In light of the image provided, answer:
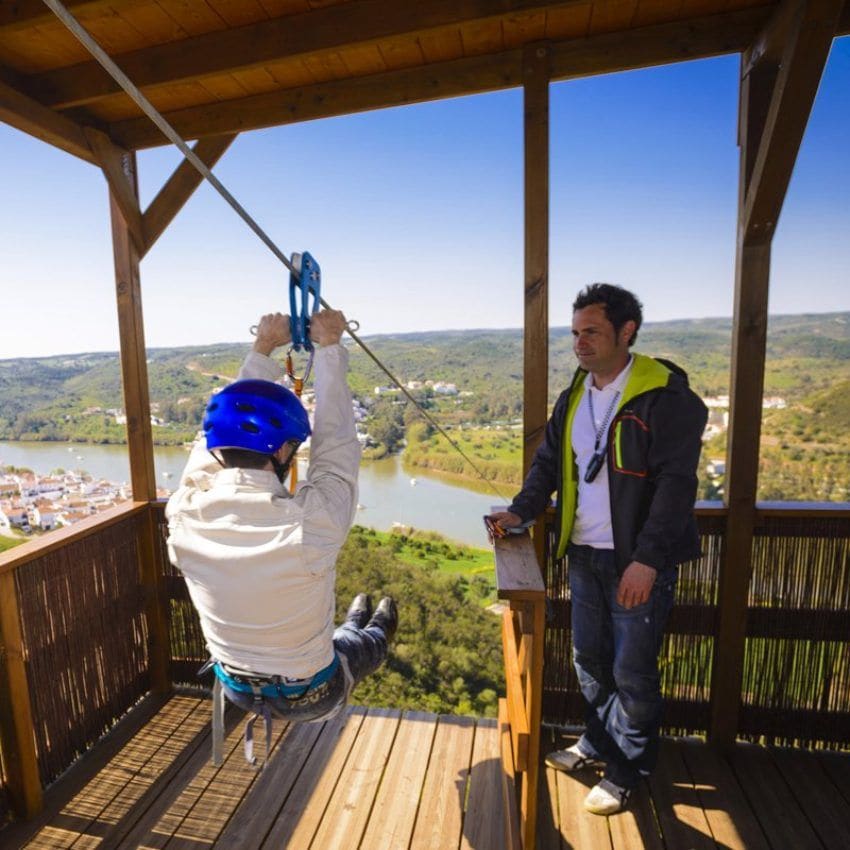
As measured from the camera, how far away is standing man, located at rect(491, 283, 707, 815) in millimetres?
1639

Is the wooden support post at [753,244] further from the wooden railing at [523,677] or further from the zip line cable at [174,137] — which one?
the zip line cable at [174,137]

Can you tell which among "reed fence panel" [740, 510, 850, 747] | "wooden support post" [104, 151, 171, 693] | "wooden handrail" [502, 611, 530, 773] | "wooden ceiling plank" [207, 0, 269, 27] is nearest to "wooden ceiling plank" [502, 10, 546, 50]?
"wooden ceiling plank" [207, 0, 269, 27]

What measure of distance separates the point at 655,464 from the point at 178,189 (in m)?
2.36

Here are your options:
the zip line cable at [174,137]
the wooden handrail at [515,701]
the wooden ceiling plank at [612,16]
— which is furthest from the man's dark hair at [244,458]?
the wooden ceiling plank at [612,16]

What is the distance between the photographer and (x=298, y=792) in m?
2.06

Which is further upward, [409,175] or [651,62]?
[409,175]

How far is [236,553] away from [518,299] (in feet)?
4.82

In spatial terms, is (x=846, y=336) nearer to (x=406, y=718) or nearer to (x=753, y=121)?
(x=753, y=121)

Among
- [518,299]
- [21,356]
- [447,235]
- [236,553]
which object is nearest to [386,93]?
[518,299]

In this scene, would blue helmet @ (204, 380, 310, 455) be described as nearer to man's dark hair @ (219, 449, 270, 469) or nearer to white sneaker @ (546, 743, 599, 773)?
man's dark hair @ (219, 449, 270, 469)

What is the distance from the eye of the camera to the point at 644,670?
1.80 metres

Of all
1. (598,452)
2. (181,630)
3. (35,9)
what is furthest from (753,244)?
(181,630)

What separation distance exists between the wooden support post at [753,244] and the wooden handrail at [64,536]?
2699 mm

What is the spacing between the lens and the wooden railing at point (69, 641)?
1.98 m
